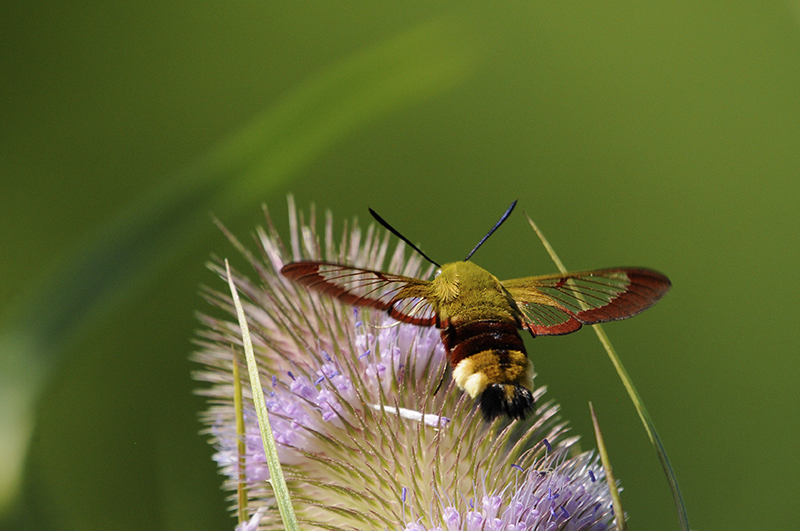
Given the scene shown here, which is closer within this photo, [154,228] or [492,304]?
[492,304]

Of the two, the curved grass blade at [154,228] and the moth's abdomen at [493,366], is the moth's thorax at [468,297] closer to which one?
the moth's abdomen at [493,366]

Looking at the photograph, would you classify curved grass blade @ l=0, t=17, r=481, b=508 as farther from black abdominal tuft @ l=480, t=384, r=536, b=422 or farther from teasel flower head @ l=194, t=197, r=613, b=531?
black abdominal tuft @ l=480, t=384, r=536, b=422

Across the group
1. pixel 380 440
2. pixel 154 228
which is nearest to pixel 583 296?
pixel 380 440

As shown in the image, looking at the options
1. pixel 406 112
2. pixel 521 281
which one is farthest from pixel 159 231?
pixel 406 112

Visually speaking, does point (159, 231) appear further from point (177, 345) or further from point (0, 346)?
point (177, 345)

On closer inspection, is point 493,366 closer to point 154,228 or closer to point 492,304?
point 492,304

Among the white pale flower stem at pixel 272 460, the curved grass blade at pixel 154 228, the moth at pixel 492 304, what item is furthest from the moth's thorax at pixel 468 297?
the curved grass blade at pixel 154 228
